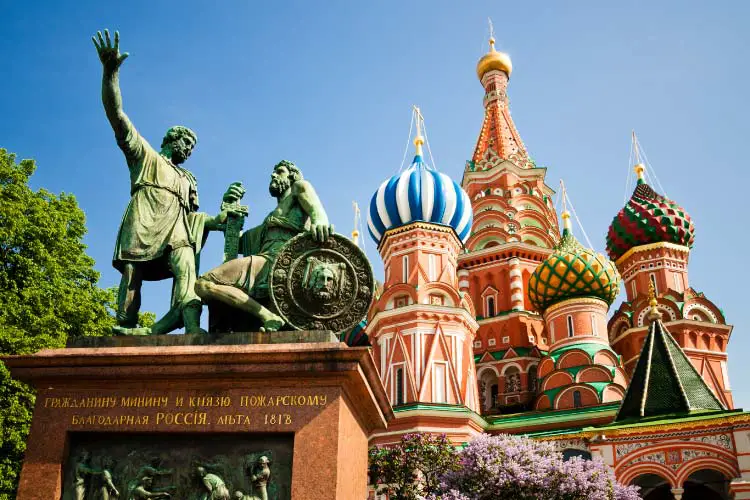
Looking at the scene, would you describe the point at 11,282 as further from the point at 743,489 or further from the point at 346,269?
the point at 743,489

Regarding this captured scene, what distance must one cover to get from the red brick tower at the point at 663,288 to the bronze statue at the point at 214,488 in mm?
32586

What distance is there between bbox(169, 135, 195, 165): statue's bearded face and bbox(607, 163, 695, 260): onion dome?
114 ft

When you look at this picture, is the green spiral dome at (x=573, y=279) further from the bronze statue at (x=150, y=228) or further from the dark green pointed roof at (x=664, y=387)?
the bronze statue at (x=150, y=228)

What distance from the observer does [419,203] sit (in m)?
33.9

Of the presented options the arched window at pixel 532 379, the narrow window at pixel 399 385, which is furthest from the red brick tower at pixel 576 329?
the narrow window at pixel 399 385

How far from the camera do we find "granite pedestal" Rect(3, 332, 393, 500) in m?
6.17

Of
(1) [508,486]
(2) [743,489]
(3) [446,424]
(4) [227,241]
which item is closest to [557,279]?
(3) [446,424]

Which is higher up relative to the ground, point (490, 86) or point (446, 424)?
point (490, 86)

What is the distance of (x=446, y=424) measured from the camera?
28.5 m

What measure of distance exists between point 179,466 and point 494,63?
4940 centimetres

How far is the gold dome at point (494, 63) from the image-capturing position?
5225 cm

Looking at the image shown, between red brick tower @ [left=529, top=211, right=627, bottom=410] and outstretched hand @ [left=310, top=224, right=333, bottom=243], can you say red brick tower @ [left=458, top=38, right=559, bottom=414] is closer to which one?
red brick tower @ [left=529, top=211, right=627, bottom=410]

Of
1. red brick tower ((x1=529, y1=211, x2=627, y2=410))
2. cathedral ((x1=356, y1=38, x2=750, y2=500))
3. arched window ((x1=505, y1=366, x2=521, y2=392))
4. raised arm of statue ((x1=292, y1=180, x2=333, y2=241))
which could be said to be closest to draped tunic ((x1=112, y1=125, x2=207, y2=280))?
raised arm of statue ((x1=292, y1=180, x2=333, y2=241))

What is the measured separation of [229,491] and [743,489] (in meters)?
18.6
